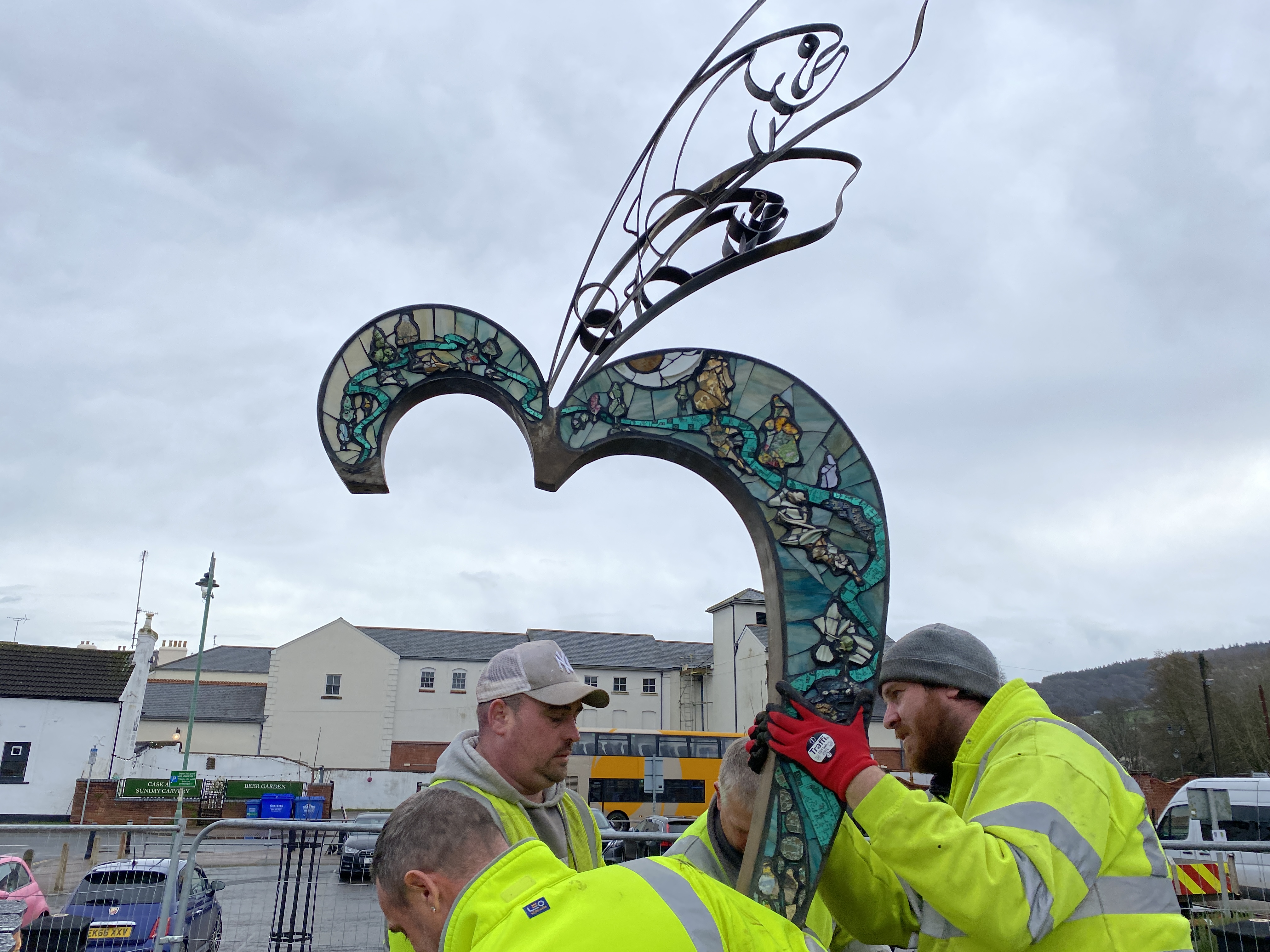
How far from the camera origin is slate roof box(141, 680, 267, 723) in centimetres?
4041

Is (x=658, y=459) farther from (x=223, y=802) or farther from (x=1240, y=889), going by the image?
(x=223, y=802)

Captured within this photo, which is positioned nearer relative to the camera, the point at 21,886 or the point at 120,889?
the point at 120,889

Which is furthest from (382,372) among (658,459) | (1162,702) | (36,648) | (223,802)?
(1162,702)

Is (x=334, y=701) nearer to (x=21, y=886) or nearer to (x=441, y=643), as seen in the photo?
(x=441, y=643)

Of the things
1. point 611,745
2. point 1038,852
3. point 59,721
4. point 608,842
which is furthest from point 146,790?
point 1038,852

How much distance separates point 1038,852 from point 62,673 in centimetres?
3590

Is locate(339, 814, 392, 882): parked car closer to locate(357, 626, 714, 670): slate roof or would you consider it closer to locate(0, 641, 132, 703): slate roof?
locate(0, 641, 132, 703): slate roof

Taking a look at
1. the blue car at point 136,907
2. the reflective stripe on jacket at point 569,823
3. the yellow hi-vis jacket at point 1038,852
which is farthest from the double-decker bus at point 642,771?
the yellow hi-vis jacket at point 1038,852

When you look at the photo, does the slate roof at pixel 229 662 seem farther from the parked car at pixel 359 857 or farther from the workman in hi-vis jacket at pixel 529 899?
the workman in hi-vis jacket at pixel 529 899

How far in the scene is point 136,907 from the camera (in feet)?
25.5

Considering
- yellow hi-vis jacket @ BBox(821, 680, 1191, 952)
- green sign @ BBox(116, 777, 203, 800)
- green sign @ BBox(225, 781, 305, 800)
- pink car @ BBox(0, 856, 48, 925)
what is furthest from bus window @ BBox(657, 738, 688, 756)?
yellow hi-vis jacket @ BBox(821, 680, 1191, 952)

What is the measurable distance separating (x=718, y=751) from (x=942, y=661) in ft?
93.1

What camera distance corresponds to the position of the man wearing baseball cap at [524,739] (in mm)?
2715

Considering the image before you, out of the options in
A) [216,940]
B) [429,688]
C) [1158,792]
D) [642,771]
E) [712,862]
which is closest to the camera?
[712,862]
